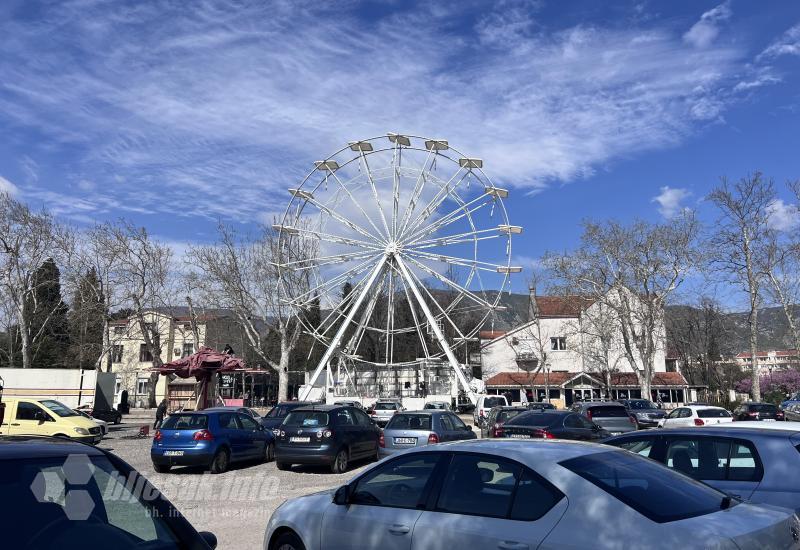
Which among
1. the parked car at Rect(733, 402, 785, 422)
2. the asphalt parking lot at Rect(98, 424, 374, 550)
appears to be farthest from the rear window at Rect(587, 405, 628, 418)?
the parked car at Rect(733, 402, 785, 422)

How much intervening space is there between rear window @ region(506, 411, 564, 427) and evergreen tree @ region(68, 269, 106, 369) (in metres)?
38.5

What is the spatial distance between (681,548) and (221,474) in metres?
13.4

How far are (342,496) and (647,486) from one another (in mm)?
2468

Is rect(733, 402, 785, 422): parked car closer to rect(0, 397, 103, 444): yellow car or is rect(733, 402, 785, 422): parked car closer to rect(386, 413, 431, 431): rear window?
rect(386, 413, 431, 431): rear window

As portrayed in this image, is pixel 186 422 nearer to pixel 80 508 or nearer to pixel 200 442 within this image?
pixel 200 442

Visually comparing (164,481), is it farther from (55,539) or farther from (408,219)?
(408,219)

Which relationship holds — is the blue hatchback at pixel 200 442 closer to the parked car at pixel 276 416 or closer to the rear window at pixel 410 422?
the rear window at pixel 410 422

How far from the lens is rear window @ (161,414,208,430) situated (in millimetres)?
15352

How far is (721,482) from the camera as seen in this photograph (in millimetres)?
6316

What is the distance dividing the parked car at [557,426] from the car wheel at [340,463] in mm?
3863

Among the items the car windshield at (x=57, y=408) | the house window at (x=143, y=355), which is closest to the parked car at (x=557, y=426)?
the car windshield at (x=57, y=408)

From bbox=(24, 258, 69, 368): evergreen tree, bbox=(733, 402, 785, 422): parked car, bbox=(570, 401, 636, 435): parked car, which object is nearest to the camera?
bbox=(570, 401, 636, 435): parked car

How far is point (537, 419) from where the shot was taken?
17.0 m

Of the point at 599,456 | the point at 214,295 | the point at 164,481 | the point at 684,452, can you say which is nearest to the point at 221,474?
the point at 164,481
